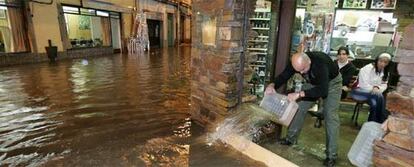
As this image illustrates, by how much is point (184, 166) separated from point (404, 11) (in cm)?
635

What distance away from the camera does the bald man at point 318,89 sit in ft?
8.30

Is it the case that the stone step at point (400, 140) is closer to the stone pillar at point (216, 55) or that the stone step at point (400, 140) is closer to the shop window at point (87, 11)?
the stone pillar at point (216, 55)

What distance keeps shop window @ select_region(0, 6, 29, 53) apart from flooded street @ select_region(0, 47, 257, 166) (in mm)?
3540

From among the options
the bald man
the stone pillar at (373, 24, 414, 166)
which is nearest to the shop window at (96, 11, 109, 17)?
the bald man

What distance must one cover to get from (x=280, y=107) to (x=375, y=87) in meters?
2.11

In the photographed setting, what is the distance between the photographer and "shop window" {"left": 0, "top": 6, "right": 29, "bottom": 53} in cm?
892

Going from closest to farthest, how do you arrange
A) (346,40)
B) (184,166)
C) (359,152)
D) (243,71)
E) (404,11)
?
(359,152)
(184,166)
(243,71)
(404,11)
(346,40)

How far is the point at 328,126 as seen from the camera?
2.92 metres

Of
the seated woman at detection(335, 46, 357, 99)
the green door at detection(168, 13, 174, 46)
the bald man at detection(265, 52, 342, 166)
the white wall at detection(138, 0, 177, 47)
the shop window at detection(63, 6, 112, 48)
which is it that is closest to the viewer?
the bald man at detection(265, 52, 342, 166)

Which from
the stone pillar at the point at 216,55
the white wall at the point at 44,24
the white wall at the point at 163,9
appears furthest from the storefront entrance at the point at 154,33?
the stone pillar at the point at 216,55

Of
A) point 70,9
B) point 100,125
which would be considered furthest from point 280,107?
point 70,9

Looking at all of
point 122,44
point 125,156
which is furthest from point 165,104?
point 122,44

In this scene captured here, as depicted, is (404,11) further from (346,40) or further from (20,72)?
(20,72)

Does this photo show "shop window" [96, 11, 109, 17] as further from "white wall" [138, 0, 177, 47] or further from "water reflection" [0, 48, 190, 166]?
"water reflection" [0, 48, 190, 166]
